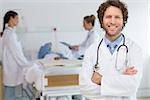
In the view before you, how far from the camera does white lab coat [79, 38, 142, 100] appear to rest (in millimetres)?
1274

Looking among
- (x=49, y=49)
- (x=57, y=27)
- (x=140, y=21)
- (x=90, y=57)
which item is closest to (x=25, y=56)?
(x=49, y=49)

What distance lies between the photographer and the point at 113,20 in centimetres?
124

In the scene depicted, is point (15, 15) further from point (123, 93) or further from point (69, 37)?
point (123, 93)

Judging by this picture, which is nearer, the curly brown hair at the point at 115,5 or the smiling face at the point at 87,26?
the curly brown hair at the point at 115,5

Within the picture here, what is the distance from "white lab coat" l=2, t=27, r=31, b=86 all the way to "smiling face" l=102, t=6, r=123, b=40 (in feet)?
7.82

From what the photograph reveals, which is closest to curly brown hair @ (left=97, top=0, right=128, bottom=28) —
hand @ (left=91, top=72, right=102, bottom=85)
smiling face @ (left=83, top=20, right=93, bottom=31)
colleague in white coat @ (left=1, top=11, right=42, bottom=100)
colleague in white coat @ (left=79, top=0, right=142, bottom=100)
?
colleague in white coat @ (left=79, top=0, right=142, bottom=100)

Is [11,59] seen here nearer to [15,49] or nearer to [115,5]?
[15,49]

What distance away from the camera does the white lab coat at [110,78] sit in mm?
1274

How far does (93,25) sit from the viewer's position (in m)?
3.97

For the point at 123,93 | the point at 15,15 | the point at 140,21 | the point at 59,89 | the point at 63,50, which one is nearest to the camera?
the point at 123,93

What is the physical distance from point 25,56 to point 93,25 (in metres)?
1.00

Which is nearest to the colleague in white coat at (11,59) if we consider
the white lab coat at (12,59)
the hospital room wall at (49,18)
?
the white lab coat at (12,59)

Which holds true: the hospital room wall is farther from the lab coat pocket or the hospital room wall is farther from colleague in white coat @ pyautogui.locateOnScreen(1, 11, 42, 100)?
the lab coat pocket

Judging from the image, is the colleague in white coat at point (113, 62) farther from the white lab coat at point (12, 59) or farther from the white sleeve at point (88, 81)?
the white lab coat at point (12, 59)
